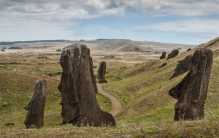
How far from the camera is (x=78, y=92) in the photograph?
25.1 meters

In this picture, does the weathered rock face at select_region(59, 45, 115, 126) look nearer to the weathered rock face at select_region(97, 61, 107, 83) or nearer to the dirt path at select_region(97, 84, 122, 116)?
the dirt path at select_region(97, 84, 122, 116)

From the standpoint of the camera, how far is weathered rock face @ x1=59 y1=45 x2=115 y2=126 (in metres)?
25.1

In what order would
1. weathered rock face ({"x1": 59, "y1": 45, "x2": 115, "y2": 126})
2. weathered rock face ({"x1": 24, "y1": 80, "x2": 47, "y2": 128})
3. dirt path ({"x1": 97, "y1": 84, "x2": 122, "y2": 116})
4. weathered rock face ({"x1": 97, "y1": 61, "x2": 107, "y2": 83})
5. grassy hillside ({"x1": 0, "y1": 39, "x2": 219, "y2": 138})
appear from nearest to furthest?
grassy hillside ({"x1": 0, "y1": 39, "x2": 219, "y2": 138}), weathered rock face ({"x1": 59, "y1": 45, "x2": 115, "y2": 126}), weathered rock face ({"x1": 24, "y1": 80, "x2": 47, "y2": 128}), dirt path ({"x1": 97, "y1": 84, "x2": 122, "y2": 116}), weathered rock face ({"x1": 97, "y1": 61, "x2": 107, "y2": 83})

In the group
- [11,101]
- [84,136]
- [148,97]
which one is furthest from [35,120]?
[11,101]

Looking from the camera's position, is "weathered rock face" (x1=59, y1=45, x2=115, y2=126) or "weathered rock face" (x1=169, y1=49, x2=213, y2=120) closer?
"weathered rock face" (x1=169, y1=49, x2=213, y2=120)

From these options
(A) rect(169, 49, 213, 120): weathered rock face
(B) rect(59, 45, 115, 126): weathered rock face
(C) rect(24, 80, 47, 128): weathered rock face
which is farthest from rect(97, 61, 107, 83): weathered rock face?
(A) rect(169, 49, 213, 120): weathered rock face

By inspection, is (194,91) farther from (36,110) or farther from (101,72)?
(101,72)

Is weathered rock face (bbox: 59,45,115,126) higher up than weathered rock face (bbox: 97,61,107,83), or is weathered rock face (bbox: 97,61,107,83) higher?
weathered rock face (bbox: 59,45,115,126)

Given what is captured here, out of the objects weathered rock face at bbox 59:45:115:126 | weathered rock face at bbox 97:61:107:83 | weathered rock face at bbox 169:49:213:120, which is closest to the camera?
weathered rock face at bbox 169:49:213:120

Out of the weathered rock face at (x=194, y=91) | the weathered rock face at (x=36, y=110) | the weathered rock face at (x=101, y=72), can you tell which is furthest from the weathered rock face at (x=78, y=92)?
the weathered rock face at (x=101, y=72)

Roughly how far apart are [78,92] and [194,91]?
6608 mm

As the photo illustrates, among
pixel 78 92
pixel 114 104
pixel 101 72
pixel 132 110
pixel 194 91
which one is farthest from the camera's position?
pixel 101 72

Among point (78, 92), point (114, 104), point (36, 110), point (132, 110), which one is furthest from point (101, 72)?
point (78, 92)

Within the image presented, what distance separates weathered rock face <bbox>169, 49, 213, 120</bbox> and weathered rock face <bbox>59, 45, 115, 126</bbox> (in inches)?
161
